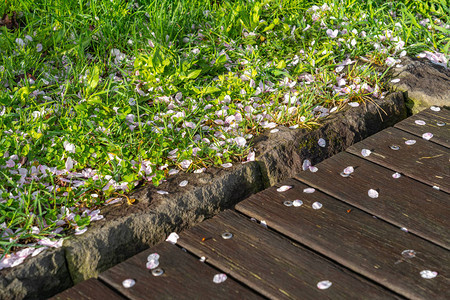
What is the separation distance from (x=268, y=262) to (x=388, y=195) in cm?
63

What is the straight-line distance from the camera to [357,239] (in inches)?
75.1

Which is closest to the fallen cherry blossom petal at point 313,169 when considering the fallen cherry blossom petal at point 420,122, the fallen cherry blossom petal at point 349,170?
the fallen cherry blossom petal at point 349,170

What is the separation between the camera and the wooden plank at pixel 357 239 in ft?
5.68

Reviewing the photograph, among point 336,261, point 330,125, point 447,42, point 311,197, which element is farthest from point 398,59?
point 336,261

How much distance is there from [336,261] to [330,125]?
Result: 93 cm

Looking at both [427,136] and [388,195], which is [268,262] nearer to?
[388,195]

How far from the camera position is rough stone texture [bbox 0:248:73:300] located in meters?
1.78

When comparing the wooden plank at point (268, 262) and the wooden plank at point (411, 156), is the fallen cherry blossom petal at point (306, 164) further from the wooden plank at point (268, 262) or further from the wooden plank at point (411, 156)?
the wooden plank at point (268, 262)

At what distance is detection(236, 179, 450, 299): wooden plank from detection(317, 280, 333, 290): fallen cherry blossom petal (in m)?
0.12

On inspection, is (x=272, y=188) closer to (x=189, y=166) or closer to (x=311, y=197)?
(x=311, y=197)

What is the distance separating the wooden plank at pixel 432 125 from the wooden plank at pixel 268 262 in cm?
105

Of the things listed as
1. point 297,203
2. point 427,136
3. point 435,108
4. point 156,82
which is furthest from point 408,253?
point 156,82

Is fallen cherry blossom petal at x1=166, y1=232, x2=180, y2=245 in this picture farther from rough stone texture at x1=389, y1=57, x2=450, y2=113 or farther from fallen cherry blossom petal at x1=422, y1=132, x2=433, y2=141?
rough stone texture at x1=389, y1=57, x2=450, y2=113

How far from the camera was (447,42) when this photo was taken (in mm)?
3418
